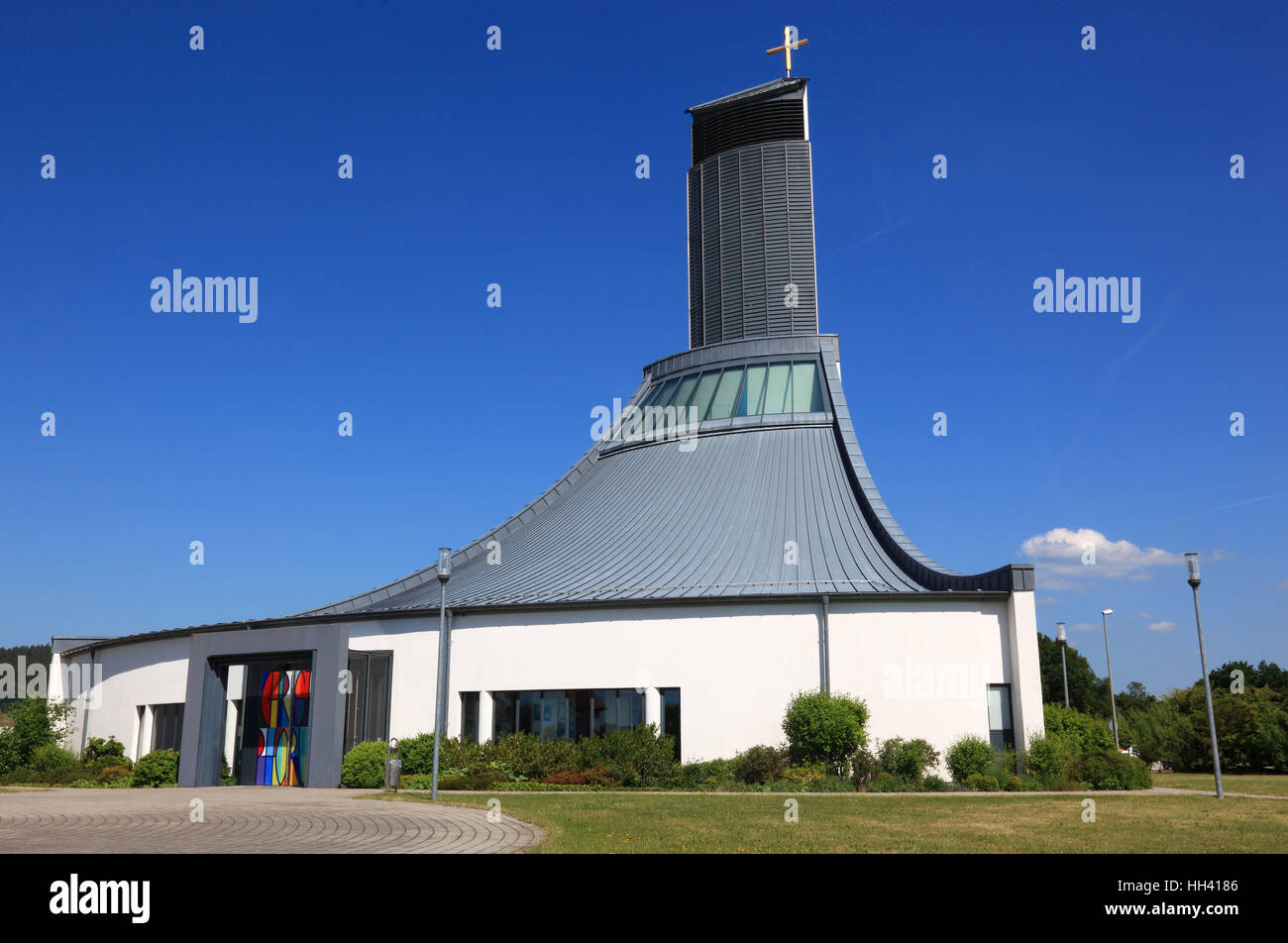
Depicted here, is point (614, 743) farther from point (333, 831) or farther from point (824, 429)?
point (824, 429)

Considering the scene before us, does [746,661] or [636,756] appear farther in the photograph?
[746,661]

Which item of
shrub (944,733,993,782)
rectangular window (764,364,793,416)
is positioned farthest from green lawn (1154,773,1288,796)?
rectangular window (764,364,793,416)

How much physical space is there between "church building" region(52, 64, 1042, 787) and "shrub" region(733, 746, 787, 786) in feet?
2.83

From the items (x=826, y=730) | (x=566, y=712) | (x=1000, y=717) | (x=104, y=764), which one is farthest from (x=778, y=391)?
(x=104, y=764)

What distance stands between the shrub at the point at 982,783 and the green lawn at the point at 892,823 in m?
2.16

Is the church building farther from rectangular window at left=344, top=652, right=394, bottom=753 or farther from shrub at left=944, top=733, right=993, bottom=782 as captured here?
shrub at left=944, top=733, right=993, bottom=782

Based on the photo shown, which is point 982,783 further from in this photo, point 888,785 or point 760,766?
point 760,766

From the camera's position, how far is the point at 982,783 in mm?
21766

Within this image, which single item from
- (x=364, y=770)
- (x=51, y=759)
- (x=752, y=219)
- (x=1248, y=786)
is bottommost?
(x=1248, y=786)

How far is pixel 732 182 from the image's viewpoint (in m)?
40.5

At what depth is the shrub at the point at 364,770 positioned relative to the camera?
22.1 meters

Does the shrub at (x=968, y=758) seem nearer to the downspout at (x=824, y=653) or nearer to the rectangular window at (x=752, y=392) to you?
the downspout at (x=824, y=653)

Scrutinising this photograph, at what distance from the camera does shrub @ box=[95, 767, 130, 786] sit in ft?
81.8

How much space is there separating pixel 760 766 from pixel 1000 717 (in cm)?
630
